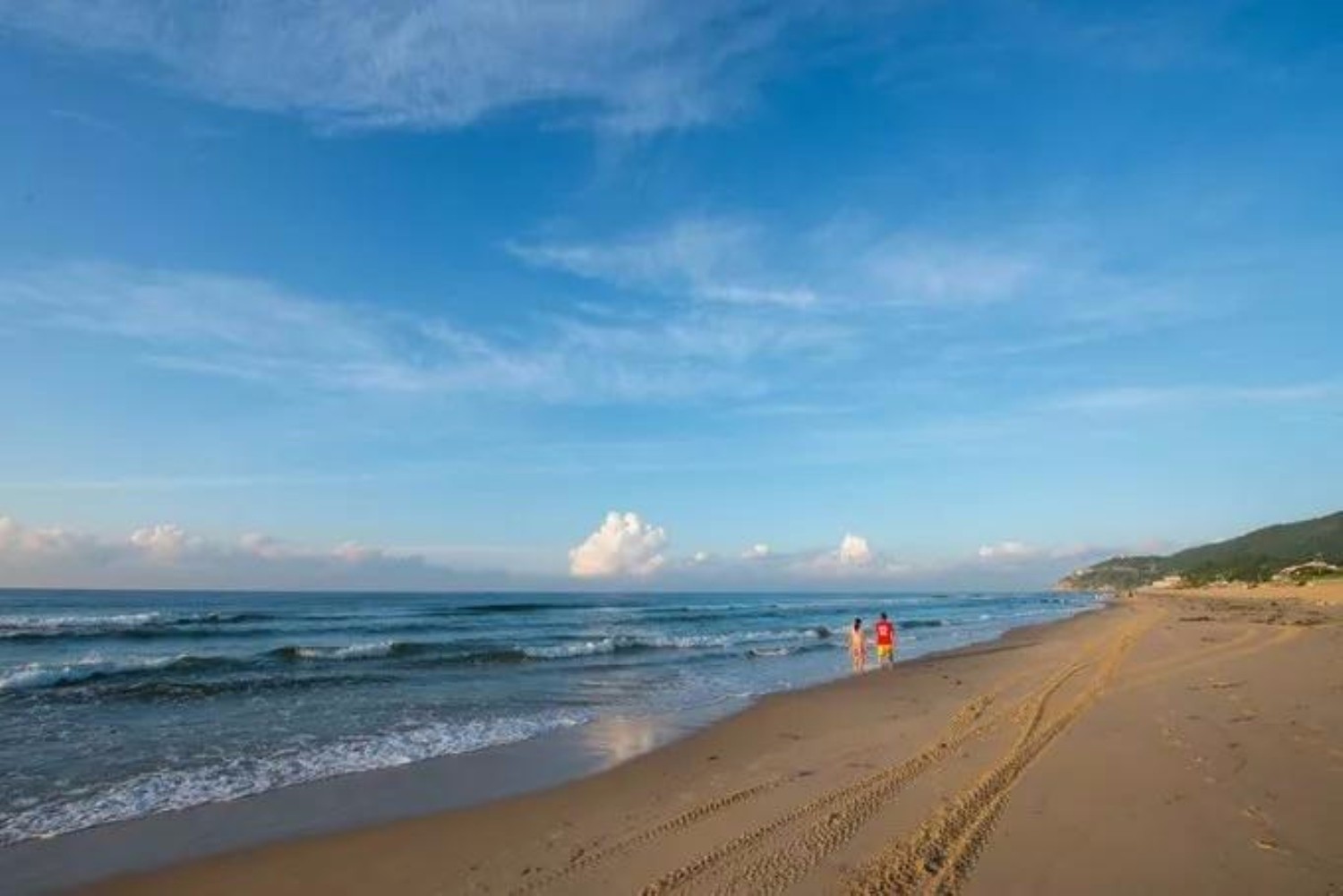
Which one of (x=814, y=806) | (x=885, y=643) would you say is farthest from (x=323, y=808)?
(x=885, y=643)

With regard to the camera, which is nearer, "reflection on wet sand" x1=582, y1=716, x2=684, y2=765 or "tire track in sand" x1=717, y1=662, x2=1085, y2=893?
"tire track in sand" x1=717, y1=662, x2=1085, y2=893

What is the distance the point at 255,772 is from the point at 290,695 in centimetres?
835

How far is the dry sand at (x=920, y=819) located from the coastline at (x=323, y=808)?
0.35m

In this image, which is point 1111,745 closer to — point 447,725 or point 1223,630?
point 447,725

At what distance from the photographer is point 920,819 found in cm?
754

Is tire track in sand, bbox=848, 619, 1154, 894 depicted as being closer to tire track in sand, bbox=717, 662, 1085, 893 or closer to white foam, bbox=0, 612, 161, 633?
tire track in sand, bbox=717, 662, 1085, 893

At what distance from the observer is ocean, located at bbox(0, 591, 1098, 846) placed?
1071cm

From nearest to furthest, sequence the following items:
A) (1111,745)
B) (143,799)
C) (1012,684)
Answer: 1. (143,799)
2. (1111,745)
3. (1012,684)

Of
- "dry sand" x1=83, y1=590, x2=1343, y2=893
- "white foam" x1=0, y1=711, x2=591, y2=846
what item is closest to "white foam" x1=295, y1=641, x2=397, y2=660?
"white foam" x1=0, y1=711, x2=591, y2=846

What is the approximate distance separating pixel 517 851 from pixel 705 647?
2783cm

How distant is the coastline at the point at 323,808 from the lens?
7496 mm

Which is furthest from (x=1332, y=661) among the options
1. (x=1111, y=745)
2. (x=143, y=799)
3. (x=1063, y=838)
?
(x=143, y=799)

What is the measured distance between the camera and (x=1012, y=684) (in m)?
18.3

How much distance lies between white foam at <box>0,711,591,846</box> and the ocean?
4cm
